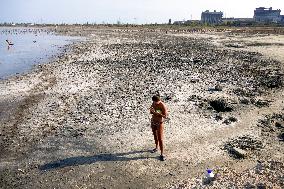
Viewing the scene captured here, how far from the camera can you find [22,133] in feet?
58.6

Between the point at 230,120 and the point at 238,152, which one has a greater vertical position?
the point at 230,120

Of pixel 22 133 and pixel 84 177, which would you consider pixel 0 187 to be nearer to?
pixel 84 177

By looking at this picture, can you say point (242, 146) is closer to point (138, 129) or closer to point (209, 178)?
point (209, 178)

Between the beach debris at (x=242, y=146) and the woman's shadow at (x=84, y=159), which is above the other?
the beach debris at (x=242, y=146)

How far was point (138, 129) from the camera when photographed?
58.4 ft

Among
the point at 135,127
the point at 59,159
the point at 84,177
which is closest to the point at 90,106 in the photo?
the point at 135,127

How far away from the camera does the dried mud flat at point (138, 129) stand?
13.2 meters

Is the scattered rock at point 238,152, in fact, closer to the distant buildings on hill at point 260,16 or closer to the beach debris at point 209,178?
the beach debris at point 209,178

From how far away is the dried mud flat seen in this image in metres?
13.2

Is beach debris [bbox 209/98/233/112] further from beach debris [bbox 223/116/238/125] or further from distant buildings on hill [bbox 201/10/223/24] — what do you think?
distant buildings on hill [bbox 201/10/223/24]

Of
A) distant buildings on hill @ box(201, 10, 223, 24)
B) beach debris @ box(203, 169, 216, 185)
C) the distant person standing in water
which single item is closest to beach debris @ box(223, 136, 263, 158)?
beach debris @ box(203, 169, 216, 185)

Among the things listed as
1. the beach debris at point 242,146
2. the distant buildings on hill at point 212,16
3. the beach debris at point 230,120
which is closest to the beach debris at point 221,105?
the beach debris at point 230,120

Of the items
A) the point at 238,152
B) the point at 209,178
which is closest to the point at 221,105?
the point at 238,152

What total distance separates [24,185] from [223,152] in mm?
7441
